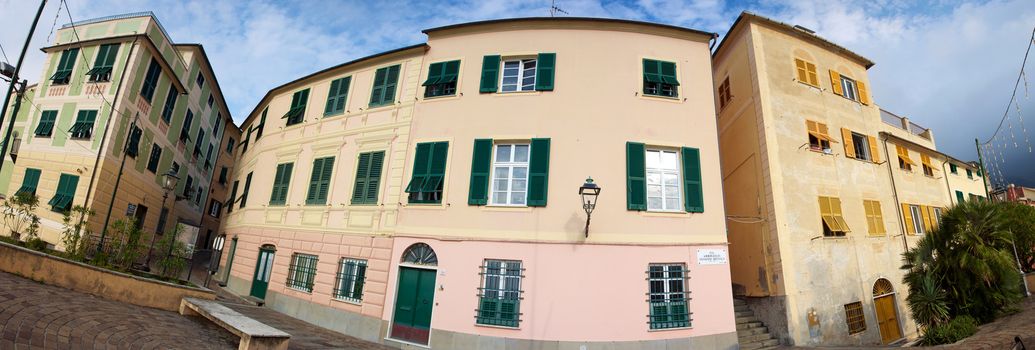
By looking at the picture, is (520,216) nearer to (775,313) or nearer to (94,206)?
(775,313)

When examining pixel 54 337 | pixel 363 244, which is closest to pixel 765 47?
pixel 363 244

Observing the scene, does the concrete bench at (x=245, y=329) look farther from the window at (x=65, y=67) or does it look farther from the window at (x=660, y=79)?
the window at (x=65, y=67)

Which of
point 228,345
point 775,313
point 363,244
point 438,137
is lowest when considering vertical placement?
point 228,345

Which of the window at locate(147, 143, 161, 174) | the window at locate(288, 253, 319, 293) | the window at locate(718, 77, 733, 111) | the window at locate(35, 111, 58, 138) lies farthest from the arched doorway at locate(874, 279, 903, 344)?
the window at locate(35, 111, 58, 138)

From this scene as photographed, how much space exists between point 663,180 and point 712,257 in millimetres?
2364

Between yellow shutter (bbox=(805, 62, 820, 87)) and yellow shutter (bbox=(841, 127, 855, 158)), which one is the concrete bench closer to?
yellow shutter (bbox=(841, 127, 855, 158))

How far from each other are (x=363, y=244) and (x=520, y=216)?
15.7ft

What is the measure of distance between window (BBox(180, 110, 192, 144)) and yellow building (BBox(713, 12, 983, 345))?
27447 mm

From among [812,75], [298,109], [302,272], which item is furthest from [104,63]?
[812,75]

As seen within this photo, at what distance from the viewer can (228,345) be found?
308 inches

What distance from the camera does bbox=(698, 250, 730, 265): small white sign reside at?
444 inches

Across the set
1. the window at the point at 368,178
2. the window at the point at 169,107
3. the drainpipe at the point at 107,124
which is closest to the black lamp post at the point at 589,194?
the window at the point at 368,178

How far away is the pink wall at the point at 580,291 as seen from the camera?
414 inches

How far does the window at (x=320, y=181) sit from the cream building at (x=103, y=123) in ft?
22.8
